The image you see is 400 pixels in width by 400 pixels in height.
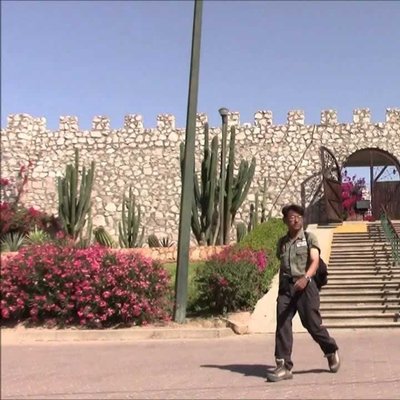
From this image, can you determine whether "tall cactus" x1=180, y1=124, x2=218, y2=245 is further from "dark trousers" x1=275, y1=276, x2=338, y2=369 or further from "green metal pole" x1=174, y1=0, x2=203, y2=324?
"dark trousers" x1=275, y1=276, x2=338, y2=369

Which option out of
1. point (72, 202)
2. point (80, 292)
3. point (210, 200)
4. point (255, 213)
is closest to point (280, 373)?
point (80, 292)

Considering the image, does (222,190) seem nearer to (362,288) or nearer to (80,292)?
(362,288)

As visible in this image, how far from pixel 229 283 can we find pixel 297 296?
13.0 feet

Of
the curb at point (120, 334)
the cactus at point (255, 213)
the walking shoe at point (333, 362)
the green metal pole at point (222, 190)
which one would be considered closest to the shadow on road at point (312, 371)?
the walking shoe at point (333, 362)

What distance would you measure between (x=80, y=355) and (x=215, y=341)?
2243 millimetres

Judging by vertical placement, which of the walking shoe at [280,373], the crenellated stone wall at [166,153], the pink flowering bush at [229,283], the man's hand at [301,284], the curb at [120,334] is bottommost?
the curb at [120,334]

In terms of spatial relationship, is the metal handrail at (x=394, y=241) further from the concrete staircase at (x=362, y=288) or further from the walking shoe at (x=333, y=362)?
the walking shoe at (x=333, y=362)

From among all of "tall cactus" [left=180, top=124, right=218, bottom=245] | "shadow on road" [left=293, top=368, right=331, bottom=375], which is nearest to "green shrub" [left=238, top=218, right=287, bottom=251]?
"tall cactus" [left=180, top=124, right=218, bottom=245]

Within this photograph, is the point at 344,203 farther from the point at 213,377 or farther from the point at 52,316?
the point at 213,377

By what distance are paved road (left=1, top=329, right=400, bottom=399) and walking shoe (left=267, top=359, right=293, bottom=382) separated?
0.06 metres

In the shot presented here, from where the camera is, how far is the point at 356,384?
19.4 feet

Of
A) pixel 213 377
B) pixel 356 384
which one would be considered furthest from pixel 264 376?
pixel 356 384

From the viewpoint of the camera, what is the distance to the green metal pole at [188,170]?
10094 millimetres

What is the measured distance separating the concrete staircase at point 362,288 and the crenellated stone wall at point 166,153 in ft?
25.5
